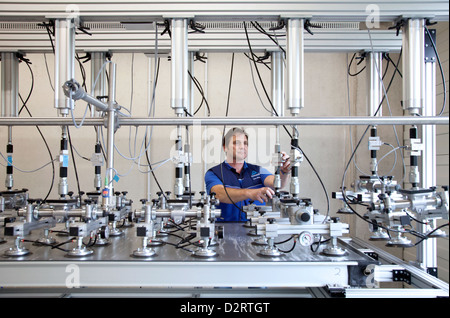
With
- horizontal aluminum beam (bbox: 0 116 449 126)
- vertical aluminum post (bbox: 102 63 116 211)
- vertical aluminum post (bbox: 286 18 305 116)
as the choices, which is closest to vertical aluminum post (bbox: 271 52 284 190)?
horizontal aluminum beam (bbox: 0 116 449 126)

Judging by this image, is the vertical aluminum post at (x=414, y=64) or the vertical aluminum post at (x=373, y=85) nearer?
the vertical aluminum post at (x=414, y=64)

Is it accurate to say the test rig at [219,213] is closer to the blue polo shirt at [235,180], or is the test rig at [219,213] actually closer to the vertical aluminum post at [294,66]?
the vertical aluminum post at [294,66]

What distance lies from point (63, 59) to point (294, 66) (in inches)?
36.9

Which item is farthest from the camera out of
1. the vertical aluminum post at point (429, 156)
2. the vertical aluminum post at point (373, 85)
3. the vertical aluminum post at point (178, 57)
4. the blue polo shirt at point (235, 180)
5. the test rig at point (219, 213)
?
the blue polo shirt at point (235, 180)

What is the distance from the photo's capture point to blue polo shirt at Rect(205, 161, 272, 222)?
2297 millimetres

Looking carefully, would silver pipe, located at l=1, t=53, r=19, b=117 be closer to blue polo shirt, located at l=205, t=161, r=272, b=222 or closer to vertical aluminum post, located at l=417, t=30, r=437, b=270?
blue polo shirt, located at l=205, t=161, r=272, b=222

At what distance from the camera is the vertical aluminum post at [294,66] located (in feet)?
4.25

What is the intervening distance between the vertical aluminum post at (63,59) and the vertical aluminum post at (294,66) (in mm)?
885

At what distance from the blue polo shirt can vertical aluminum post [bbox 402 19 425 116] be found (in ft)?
4.02

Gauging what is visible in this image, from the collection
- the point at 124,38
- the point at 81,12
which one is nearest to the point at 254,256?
the point at 81,12

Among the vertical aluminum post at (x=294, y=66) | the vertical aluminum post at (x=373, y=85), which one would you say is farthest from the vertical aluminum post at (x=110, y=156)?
the vertical aluminum post at (x=373, y=85)
